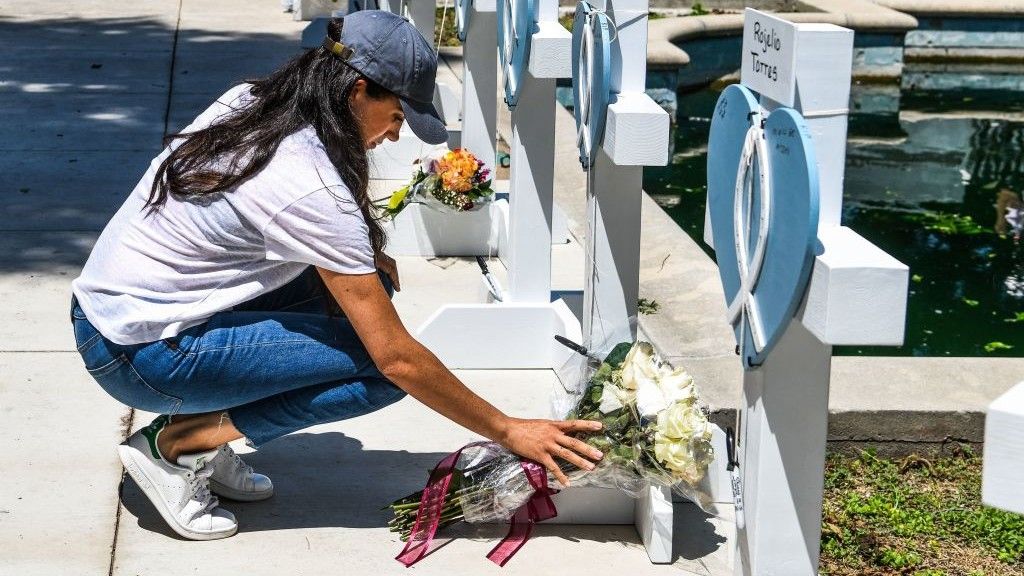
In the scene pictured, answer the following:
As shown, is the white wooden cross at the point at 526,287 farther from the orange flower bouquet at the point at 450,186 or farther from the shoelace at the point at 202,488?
the shoelace at the point at 202,488

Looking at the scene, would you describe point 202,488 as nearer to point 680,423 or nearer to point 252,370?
point 252,370

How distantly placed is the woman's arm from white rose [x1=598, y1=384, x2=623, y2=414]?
1.6 inches

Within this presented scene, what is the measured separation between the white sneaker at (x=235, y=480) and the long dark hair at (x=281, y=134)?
0.67m

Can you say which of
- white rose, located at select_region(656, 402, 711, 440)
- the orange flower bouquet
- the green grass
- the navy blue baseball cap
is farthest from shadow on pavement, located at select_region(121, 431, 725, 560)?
the orange flower bouquet

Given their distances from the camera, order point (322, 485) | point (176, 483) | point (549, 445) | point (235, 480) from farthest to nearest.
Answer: point (322, 485) → point (235, 480) → point (176, 483) → point (549, 445)

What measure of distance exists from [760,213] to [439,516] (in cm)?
114

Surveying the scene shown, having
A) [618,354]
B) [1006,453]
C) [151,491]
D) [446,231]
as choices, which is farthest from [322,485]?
[1006,453]

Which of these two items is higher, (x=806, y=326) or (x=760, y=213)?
(x=760, y=213)

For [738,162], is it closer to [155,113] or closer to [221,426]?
[221,426]

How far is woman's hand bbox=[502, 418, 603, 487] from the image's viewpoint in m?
2.89

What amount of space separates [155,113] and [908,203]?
13.6 ft

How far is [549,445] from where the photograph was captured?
2.91 meters

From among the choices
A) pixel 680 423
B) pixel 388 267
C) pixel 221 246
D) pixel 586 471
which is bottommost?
pixel 586 471

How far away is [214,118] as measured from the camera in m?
2.98
